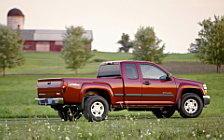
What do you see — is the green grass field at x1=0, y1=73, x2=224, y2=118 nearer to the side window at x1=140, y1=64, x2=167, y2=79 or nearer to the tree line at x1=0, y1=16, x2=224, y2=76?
the side window at x1=140, y1=64, x2=167, y2=79

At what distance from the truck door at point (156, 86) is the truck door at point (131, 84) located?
183 mm

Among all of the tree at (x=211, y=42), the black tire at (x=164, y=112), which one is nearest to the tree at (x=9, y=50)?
the tree at (x=211, y=42)

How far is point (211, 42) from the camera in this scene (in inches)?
2457

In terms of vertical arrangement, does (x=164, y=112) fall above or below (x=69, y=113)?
below

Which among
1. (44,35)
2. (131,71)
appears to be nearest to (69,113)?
(131,71)

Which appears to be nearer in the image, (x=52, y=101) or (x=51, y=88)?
(x=52, y=101)

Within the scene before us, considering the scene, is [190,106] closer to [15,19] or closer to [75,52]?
[75,52]

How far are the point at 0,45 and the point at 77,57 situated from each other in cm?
1013

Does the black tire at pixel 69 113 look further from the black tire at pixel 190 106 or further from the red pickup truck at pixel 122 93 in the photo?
the black tire at pixel 190 106

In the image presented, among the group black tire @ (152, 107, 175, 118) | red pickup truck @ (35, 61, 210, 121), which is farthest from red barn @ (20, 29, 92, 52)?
red pickup truck @ (35, 61, 210, 121)

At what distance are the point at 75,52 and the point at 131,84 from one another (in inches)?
2146

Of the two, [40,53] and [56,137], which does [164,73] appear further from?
[40,53]

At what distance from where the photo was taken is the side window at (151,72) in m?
16.1

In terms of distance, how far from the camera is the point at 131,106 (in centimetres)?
1560
